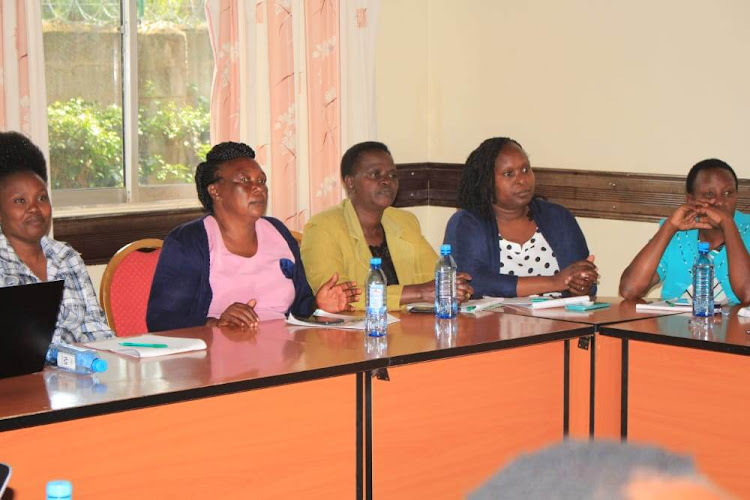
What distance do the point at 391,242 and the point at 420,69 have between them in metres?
1.83

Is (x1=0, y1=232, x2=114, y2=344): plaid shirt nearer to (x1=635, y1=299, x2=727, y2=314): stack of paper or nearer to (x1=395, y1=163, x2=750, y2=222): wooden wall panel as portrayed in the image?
(x1=635, y1=299, x2=727, y2=314): stack of paper

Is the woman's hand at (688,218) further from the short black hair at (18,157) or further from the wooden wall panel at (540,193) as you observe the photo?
the short black hair at (18,157)

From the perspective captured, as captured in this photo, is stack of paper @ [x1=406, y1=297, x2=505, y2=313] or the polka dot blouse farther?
the polka dot blouse

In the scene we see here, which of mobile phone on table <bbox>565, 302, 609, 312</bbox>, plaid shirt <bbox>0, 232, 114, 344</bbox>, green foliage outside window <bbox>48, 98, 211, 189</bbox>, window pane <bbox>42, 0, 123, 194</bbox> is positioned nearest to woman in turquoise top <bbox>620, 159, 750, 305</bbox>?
mobile phone on table <bbox>565, 302, 609, 312</bbox>

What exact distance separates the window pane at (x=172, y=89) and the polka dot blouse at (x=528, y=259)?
154 cm

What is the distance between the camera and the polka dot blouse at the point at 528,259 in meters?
3.91

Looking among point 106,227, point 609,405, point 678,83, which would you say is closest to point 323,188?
point 106,227

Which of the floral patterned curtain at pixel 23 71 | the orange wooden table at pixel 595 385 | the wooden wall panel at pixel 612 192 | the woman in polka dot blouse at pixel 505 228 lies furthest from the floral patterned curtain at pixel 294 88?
the orange wooden table at pixel 595 385

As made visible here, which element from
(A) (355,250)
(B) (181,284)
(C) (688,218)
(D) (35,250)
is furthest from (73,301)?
(C) (688,218)

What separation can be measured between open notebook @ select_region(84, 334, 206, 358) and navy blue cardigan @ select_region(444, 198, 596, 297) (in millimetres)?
1352

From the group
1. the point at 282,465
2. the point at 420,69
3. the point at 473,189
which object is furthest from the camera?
the point at 420,69

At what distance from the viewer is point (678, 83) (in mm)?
4469

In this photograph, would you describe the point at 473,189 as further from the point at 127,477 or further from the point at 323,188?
the point at 127,477

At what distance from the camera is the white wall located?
437 centimetres
